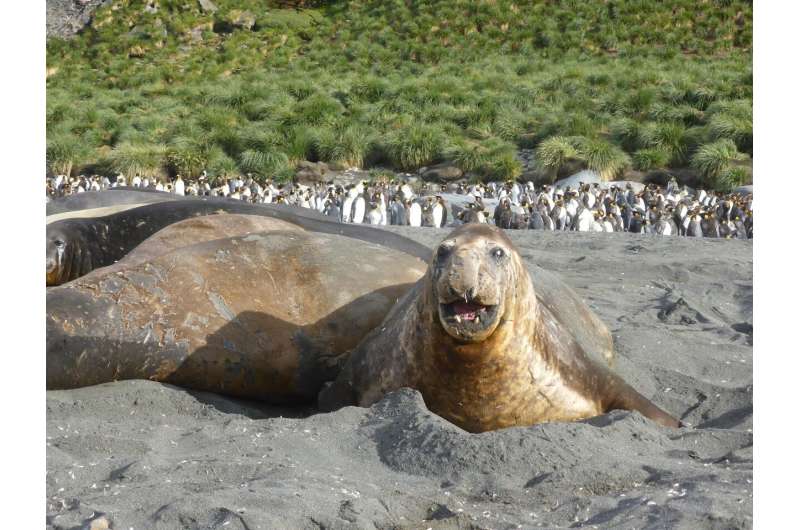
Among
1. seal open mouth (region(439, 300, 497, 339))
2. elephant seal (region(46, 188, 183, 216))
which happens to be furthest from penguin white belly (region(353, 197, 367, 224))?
seal open mouth (region(439, 300, 497, 339))

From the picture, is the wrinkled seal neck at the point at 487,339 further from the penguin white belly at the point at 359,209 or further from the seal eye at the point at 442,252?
the penguin white belly at the point at 359,209

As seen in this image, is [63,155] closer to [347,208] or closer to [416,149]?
[416,149]

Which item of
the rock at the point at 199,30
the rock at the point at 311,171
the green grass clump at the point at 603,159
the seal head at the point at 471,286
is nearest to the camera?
the seal head at the point at 471,286

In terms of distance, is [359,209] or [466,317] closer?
[466,317]

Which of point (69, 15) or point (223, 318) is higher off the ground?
point (69, 15)

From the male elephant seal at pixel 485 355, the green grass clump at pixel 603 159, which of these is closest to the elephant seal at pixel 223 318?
the male elephant seal at pixel 485 355

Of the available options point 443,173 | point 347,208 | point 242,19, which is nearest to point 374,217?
point 347,208

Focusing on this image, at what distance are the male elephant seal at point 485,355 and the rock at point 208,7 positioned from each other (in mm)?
49523

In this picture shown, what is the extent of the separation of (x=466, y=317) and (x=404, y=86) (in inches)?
1342

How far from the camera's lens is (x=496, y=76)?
3866 cm

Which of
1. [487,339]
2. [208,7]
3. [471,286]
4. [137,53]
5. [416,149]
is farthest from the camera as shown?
[208,7]

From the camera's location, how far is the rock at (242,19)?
49.8 m

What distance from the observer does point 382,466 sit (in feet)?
10.6

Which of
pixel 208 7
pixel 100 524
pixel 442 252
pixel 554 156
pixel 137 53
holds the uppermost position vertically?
pixel 208 7
